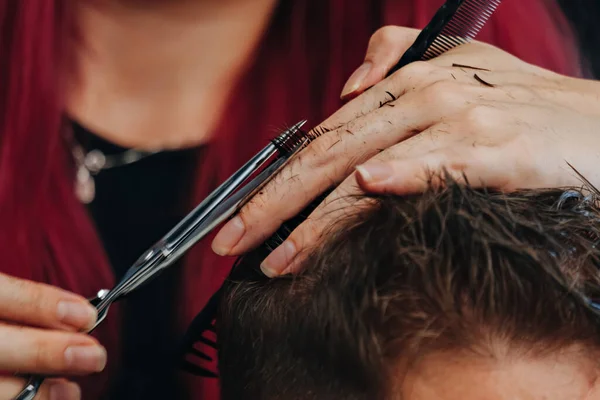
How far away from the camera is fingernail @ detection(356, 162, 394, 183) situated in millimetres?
651

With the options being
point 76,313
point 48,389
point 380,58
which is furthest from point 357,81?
point 48,389

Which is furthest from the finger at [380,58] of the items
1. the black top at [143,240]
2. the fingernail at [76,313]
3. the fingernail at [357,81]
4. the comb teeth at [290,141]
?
the fingernail at [76,313]

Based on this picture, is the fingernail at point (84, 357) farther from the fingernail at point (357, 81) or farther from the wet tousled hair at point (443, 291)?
the fingernail at point (357, 81)

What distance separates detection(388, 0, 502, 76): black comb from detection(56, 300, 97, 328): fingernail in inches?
21.9

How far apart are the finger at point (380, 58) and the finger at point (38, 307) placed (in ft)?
1.64

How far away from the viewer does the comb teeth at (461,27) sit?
32.3 inches

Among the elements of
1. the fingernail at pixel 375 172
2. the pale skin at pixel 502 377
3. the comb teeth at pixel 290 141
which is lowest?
the pale skin at pixel 502 377

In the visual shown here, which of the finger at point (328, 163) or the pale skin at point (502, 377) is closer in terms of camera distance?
the pale skin at point (502, 377)

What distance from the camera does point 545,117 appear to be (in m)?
0.78

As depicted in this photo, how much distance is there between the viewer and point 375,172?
65 cm

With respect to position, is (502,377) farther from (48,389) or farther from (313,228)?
(48,389)

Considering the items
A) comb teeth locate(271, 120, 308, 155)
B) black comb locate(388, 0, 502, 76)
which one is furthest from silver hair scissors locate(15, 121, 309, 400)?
black comb locate(388, 0, 502, 76)

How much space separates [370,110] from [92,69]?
0.56 m

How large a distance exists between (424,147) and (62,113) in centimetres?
68
